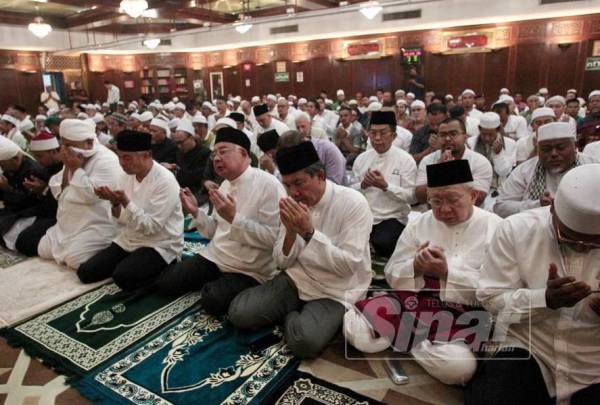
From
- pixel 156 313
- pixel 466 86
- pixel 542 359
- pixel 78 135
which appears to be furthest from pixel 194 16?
pixel 542 359

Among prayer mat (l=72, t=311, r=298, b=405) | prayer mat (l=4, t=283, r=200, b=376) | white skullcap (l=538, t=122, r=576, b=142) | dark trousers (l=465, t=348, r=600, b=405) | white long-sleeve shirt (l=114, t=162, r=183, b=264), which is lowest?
prayer mat (l=4, t=283, r=200, b=376)

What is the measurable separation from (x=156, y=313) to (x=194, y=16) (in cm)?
1234

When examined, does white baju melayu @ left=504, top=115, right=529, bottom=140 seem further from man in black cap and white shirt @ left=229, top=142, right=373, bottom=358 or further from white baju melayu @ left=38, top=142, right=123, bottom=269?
white baju melayu @ left=38, top=142, right=123, bottom=269

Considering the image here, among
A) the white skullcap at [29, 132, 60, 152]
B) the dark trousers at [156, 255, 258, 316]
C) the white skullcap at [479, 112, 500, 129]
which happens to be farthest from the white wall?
the dark trousers at [156, 255, 258, 316]

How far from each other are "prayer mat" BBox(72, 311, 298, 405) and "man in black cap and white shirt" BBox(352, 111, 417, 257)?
1.40m

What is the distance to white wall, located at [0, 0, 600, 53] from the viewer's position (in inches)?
455

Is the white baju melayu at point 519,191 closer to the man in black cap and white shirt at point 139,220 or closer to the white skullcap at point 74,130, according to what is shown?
A: the man in black cap and white shirt at point 139,220

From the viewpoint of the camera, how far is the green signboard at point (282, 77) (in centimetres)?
1639

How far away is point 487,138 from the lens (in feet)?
14.1

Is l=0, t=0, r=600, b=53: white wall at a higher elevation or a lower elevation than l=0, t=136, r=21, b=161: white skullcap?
higher

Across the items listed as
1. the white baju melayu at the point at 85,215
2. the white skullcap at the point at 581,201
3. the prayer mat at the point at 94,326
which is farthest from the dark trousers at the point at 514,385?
the white baju melayu at the point at 85,215

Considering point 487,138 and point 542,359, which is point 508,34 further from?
point 542,359

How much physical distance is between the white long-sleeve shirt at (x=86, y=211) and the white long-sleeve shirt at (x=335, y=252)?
1.87 meters

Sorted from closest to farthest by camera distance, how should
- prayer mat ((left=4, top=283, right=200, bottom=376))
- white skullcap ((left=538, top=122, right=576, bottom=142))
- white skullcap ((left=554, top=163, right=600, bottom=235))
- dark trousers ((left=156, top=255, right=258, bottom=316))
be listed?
1. white skullcap ((left=554, top=163, right=600, bottom=235))
2. prayer mat ((left=4, top=283, right=200, bottom=376))
3. white skullcap ((left=538, top=122, right=576, bottom=142))
4. dark trousers ((left=156, top=255, right=258, bottom=316))
